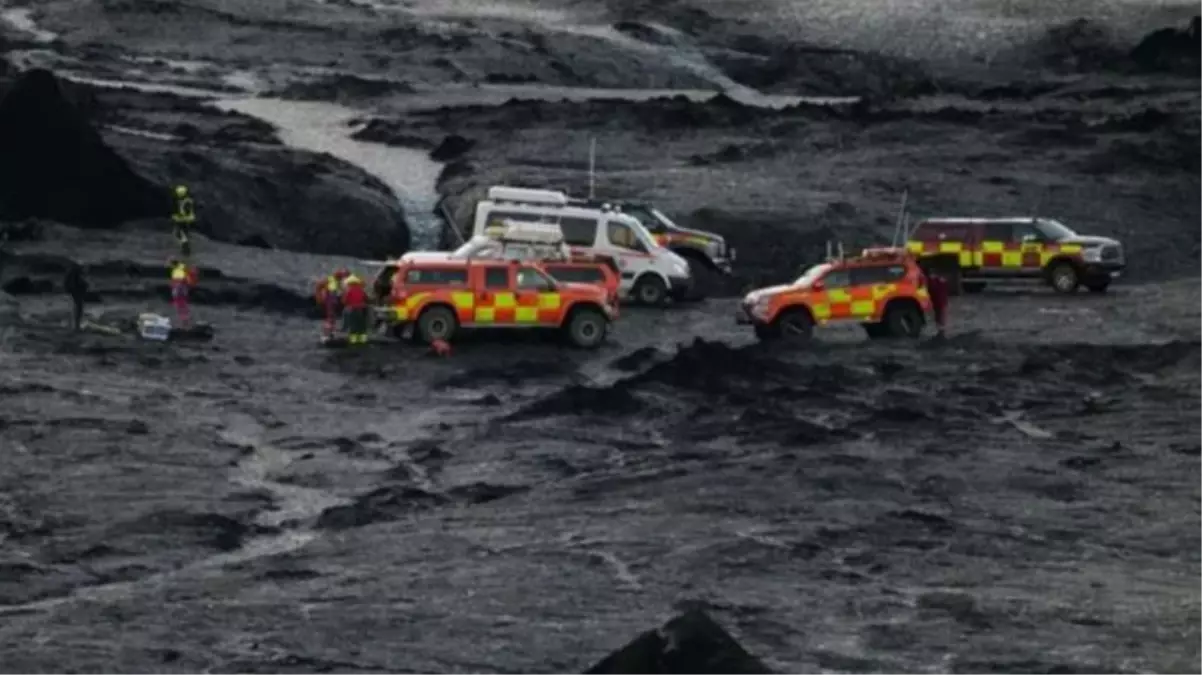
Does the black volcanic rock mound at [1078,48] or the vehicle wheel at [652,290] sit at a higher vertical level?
the black volcanic rock mound at [1078,48]

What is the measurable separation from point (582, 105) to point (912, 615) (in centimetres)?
4311

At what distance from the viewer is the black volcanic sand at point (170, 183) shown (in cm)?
4966

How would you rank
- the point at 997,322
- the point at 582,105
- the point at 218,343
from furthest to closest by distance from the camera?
the point at 582,105, the point at 997,322, the point at 218,343

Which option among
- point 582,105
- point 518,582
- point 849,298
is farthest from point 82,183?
point 518,582

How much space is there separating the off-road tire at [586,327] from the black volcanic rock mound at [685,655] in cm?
1942

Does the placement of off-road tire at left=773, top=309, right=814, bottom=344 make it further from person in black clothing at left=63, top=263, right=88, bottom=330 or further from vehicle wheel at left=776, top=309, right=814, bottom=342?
person in black clothing at left=63, top=263, right=88, bottom=330

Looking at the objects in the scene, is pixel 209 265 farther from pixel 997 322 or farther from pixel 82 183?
pixel 997 322

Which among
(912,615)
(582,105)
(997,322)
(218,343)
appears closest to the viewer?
(912,615)

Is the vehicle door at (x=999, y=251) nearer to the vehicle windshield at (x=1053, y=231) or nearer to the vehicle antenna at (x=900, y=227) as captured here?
the vehicle windshield at (x=1053, y=231)

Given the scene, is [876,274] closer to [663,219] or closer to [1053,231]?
[1053,231]

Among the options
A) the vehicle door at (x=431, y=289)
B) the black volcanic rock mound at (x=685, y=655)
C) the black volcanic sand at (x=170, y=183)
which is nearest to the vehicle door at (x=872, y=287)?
the vehicle door at (x=431, y=289)

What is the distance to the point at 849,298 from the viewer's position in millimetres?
40688

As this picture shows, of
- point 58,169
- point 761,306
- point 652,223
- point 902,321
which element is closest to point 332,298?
point 761,306

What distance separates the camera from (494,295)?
129 ft
